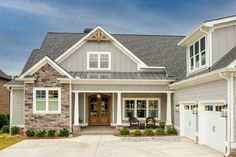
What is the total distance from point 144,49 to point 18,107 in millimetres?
11245

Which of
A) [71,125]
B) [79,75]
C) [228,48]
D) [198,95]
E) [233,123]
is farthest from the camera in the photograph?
[79,75]

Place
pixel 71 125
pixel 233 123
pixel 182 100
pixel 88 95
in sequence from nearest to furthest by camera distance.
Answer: pixel 233 123, pixel 182 100, pixel 71 125, pixel 88 95

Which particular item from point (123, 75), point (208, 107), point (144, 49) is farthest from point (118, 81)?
point (208, 107)

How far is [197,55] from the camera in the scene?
17.2 m

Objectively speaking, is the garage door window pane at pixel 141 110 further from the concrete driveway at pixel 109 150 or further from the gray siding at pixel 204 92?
the concrete driveway at pixel 109 150

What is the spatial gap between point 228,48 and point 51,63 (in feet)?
35.8

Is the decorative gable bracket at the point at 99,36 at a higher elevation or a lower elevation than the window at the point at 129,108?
higher

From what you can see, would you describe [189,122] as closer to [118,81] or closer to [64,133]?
[118,81]

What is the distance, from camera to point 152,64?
24.1m

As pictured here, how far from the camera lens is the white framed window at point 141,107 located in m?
23.7

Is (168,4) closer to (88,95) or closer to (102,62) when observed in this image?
(102,62)

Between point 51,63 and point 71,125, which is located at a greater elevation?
point 51,63

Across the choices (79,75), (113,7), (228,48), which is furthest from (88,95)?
(228,48)

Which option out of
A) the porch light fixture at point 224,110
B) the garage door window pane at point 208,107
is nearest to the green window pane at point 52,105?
the garage door window pane at point 208,107
